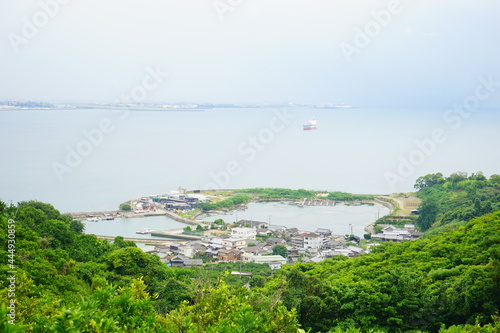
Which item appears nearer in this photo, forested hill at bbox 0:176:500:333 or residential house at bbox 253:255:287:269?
forested hill at bbox 0:176:500:333

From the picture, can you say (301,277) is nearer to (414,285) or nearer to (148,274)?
(414,285)

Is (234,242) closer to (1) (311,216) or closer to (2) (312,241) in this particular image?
(2) (312,241)

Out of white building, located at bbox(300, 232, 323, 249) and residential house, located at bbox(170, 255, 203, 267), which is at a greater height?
white building, located at bbox(300, 232, 323, 249)

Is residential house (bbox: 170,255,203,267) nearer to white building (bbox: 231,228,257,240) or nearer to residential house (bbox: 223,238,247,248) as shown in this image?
residential house (bbox: 223,238,247,248)

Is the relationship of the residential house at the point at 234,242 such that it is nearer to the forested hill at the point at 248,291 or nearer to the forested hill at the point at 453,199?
the forested hill at the point at 248,291

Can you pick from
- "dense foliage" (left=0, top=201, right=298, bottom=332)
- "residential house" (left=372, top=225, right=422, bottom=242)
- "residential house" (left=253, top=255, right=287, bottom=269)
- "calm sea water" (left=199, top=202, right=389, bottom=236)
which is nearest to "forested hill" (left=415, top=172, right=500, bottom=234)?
"residential house" (left=372, top=225, right=422, bottom=242)

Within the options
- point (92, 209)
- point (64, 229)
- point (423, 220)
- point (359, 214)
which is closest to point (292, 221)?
point (359, 214)

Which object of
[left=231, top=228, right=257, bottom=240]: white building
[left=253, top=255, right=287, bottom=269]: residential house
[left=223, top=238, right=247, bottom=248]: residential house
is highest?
[left=231, top=228, right=257, bottom=240]: white building
